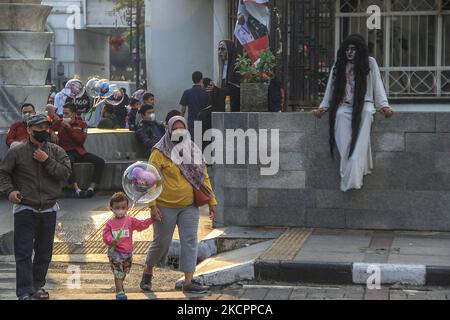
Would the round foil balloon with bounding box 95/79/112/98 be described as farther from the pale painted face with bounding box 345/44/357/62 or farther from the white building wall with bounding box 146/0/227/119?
the pale painted face with bounding box 345/44/357/62

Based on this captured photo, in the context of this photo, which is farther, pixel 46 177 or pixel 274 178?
pixel 274 178

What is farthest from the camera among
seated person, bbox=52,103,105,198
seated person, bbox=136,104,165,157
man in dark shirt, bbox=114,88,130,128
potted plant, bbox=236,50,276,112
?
man in dark shirt, bbox=114,88,130,128

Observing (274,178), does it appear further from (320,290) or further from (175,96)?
(175,96)

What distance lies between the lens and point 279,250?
9.35 meters

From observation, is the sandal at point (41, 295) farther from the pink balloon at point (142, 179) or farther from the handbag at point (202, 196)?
the handbag at point (202, 196)

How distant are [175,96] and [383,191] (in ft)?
37.3

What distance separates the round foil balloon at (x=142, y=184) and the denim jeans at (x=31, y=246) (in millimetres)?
804

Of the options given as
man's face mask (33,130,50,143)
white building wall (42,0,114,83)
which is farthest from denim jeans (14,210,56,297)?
white building wall (42,0,114,83)

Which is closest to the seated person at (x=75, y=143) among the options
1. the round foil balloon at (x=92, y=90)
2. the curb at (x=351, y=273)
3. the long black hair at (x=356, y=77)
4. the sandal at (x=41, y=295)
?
the round foil balloon at (x=92, y=90)

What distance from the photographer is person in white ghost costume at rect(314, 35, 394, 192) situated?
10.1 meters

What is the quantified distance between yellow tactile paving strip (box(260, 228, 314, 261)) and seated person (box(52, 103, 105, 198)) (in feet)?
14.9

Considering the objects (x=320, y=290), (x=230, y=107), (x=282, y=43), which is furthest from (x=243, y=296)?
(x=230, y=107)

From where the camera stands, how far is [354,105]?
1016 cm
